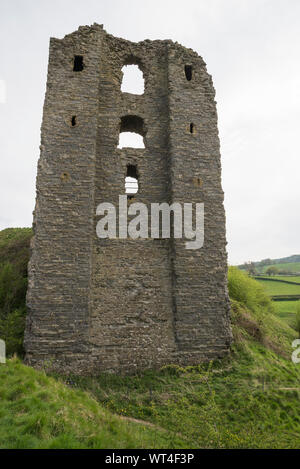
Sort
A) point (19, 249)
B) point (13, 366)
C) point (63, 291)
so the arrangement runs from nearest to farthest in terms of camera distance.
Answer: point (13, 366)
point (63, 291)
point (19, 249)

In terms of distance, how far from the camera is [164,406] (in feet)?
21.9

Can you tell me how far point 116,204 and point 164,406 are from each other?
580 centimetres

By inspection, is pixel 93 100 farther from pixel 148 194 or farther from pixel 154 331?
pixel 154 331

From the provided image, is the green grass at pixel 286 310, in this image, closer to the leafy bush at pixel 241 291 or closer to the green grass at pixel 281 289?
the green grass at pixel 281 289

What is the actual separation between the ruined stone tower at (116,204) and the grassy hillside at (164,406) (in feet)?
2.08

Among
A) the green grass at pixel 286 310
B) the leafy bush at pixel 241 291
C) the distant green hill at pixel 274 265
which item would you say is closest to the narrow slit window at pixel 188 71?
the leafy bush at pixel 241 291

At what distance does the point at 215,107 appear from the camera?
10359mm

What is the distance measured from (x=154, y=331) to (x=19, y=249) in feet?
28.1

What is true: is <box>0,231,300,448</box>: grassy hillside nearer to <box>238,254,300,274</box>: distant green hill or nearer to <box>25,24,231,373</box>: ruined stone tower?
<box>25,24,231,373</box>: ruined stone tower

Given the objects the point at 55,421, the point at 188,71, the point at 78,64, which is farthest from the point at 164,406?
the point at 78,64

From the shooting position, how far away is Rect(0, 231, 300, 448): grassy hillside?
4.34 metres

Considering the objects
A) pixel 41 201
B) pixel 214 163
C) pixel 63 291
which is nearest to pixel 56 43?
pixel 41 201

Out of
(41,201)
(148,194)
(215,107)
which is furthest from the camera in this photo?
(215,107)

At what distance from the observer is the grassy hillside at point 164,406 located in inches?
171
